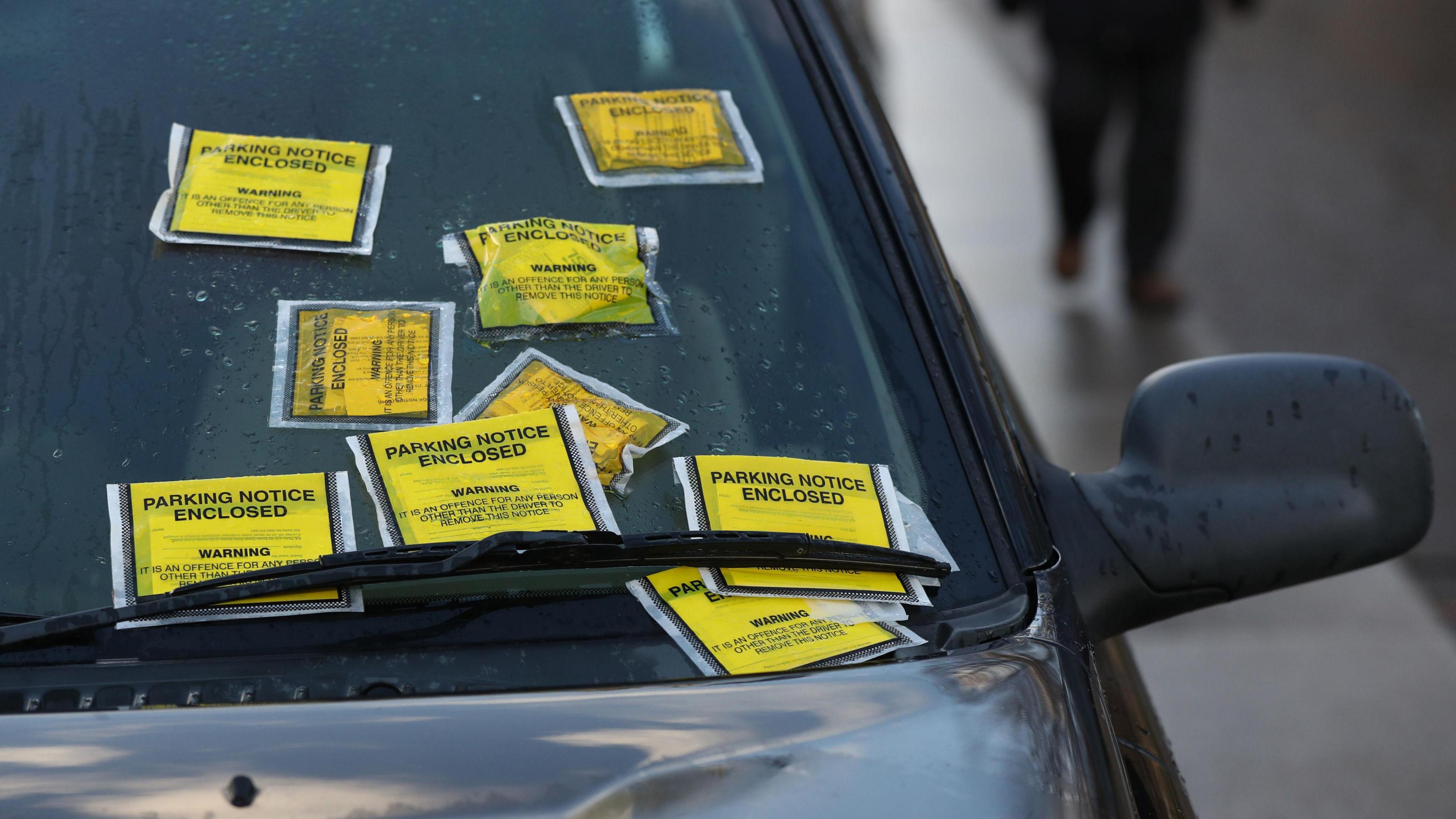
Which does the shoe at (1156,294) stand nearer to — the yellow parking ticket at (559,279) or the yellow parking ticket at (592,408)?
the yellow parking ticket at (559,279)

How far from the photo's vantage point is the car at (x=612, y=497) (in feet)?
3.50

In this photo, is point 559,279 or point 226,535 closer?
point 226,535

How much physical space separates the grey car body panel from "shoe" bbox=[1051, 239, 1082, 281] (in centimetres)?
453

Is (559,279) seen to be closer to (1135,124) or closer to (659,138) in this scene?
(659,138)

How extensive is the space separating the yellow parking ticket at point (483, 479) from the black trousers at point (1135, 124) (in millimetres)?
4085

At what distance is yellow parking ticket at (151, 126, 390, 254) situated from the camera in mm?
1522

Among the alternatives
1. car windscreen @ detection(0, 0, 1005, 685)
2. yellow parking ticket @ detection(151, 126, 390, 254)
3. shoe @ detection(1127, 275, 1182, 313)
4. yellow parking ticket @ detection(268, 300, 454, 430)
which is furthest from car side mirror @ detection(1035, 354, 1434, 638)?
shoe @ detection(1127, 275, 1182, 313)

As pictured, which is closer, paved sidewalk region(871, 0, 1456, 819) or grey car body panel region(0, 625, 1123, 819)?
grey car body panel region(0, 625, 1123, 819)

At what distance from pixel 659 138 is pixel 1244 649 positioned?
101 inches

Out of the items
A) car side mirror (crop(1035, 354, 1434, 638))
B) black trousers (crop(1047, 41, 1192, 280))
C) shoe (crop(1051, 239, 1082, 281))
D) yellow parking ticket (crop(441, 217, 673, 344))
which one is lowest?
shoe (crop(1051, 239, 1082, 281))

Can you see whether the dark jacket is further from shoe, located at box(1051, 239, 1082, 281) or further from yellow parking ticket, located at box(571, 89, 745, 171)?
yellow parking ticket, located at box(571, 89, 745, 171)

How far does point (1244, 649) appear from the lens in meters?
3.59

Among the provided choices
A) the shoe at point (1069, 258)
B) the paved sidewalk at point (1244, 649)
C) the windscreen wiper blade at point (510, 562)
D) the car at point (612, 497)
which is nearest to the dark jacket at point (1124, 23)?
the shoe at point (1069, 258)

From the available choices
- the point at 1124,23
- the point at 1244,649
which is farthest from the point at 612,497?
the point at 1124,23
